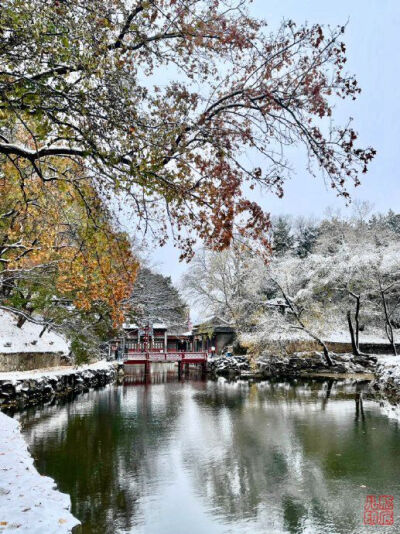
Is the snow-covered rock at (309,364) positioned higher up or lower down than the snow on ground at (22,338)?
lower down

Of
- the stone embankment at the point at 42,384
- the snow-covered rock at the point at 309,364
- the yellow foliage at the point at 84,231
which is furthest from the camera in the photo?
the snow-covered rock at the point at 309,364

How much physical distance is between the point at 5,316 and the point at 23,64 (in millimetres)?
18116

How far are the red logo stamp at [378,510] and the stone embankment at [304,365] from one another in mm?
19395

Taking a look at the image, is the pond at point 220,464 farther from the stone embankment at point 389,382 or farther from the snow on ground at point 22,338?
the snow on ground at point 22,338

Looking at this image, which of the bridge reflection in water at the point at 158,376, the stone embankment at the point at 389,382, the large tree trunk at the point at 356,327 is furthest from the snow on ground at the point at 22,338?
the large tree trunk at the point at 356,327

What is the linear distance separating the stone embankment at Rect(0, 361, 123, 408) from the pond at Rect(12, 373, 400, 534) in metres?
1.02

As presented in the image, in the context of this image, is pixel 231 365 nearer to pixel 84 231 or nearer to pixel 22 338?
pixel 22 338

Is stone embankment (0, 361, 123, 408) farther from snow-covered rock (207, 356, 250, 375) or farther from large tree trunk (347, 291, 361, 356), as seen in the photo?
large tree trunk (347, 291, 361, 356)

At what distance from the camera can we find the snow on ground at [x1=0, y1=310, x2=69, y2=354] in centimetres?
1737

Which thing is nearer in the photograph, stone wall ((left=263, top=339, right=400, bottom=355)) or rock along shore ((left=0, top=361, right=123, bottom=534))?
rock along shore ((left=0, top=361, right=123, bottom=534))

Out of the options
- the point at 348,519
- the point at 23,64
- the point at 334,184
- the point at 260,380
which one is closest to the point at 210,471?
the point at 348,519

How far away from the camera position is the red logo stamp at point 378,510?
516 cm

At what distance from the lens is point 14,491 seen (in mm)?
5098

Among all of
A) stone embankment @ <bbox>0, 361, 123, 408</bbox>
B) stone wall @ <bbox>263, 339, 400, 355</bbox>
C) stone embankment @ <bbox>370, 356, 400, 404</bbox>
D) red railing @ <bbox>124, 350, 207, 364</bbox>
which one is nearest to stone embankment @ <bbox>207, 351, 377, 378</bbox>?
stone wall @ <bbox>263, 339, 400, 355</bbox>
